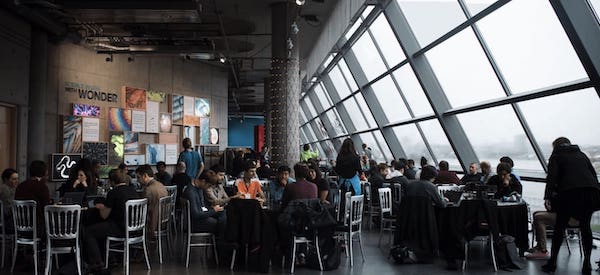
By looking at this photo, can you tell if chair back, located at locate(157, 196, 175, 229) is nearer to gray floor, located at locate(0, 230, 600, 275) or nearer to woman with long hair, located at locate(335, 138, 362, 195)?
gray floor, located at locate(0, 230, 600, 275)

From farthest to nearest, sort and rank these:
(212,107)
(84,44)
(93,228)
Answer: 1. (212,107)
2. (84,44)
3. (93,228)

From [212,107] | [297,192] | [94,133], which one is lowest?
[297,192]

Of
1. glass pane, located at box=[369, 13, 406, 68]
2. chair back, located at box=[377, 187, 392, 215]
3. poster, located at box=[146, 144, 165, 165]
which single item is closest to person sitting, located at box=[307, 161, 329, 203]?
chair back, located at box=[377, 187, 392, 215]

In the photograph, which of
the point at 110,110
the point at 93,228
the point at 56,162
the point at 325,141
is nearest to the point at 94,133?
the point at 110,110

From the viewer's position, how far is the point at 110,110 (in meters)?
11.1

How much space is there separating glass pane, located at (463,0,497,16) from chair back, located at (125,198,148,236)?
16.5 feet

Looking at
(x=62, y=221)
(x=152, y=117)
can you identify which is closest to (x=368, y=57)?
(x=152, y=117)

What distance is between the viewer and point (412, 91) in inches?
427

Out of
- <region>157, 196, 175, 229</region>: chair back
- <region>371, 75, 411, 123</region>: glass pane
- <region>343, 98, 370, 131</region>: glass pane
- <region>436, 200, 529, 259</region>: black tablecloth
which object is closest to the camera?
<region>436, 200, 529, 259</region>: black tablecloth

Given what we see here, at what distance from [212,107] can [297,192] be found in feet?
34.0

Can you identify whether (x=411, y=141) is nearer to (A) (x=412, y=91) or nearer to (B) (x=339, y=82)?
(A) (x=412, y=91)

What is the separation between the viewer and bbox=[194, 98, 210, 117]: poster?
14.2 m

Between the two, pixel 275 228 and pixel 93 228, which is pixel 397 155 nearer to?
pixel 275 228

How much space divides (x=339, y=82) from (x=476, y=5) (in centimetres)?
894
